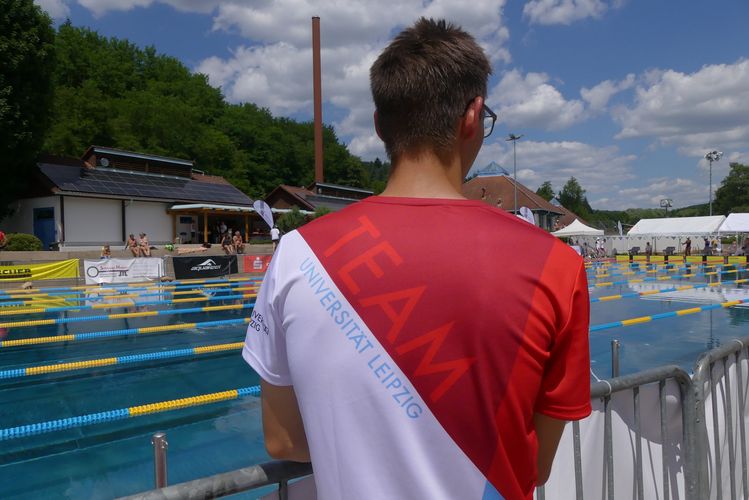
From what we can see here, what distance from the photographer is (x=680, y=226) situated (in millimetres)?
40812

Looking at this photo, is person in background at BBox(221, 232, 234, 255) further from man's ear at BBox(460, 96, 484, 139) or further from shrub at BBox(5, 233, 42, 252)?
man's ear at BBox(460, 96, 484, 139)

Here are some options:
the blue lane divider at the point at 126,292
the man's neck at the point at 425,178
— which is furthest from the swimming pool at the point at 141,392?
the man's neck at the point at 425,178

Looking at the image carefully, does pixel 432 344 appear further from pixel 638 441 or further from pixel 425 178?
pixel 638 441

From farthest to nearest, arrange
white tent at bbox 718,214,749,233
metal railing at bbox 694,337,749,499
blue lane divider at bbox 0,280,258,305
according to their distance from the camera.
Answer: white tent at bbox 718,214,749,233
blue lane divider at bbox 0,280,258,305
metal railing at bbox 694,337,749,499

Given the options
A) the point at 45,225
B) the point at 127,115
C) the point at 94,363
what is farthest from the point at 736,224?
the point at 127,115

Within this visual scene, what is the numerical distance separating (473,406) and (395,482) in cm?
23

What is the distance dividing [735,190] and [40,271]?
99.6 m

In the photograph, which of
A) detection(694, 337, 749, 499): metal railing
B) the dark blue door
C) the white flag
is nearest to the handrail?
detection(694, 337, 749, 499): metal railing

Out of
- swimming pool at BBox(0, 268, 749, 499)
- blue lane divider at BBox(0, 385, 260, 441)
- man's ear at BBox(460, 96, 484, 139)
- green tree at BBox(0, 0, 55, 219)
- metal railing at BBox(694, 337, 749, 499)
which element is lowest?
swimming pool at BBox(0, 268, 749, 499)

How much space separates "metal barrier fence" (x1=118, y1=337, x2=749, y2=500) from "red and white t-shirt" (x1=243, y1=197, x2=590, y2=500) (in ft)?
4.08

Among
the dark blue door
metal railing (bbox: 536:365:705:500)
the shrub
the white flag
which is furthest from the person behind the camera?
the dark blue door

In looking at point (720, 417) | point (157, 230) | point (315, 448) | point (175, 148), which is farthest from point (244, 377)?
point (175, 148)

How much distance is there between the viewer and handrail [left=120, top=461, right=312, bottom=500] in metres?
1.46

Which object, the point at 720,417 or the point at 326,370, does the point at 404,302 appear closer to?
the point at 326,370
